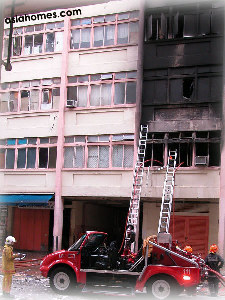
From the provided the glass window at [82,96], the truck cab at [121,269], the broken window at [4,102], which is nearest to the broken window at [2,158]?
the broken window at [4,102]

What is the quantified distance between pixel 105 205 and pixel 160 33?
10.3 metres

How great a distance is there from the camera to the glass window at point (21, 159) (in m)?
25.5

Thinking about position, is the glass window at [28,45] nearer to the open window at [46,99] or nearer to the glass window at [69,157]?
the open window at [46,99]

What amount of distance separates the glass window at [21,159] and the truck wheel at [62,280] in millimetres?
11821

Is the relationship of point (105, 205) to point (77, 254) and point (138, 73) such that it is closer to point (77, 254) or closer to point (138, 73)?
point (138, 73)

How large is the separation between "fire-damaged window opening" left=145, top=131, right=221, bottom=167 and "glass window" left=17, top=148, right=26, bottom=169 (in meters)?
6.51

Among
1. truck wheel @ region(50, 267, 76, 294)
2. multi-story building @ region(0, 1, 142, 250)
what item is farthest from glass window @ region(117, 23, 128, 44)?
truck wheel @ region(50, 267, 76, 294)

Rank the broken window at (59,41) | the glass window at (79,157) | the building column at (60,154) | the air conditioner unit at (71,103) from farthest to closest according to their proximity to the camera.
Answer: the broken window at (59,41), the air conditioner unit at (71,103), the glass window at (79,157), the building column at (60,154)

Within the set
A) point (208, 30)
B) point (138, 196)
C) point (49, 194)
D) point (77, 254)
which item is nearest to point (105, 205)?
point (49, 194)

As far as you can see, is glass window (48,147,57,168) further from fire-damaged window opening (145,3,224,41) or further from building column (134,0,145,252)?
fire-damaged window opening (145,3,224,41)

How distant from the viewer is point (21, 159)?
2555 cm

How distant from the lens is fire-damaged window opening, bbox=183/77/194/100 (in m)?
22.2

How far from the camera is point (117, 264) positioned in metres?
14.0

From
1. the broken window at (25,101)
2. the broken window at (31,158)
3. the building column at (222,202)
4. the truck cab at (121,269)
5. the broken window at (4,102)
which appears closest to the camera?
the truck cab at (121,269)
